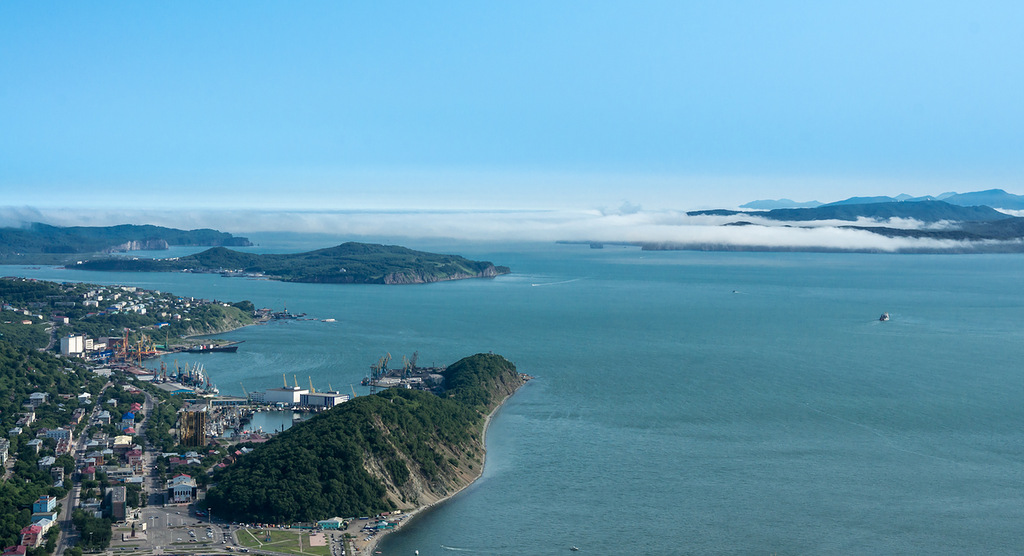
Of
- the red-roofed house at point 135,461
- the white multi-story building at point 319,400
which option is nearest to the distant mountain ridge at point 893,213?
the white multi-story building at point 319,400

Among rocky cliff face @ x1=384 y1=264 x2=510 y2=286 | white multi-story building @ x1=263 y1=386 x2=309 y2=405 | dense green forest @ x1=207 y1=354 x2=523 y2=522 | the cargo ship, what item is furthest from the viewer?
rocky cliff face @ x1=384 y1=264 x2=510 y2=286

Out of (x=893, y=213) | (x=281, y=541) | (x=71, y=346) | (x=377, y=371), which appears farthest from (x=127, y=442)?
(x=893, y=213)

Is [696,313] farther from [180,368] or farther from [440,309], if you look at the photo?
[180,368]

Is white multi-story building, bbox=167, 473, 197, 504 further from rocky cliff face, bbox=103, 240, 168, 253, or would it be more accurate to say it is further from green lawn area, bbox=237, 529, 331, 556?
rocky cliff face, bbox=103, 240, 168, 253

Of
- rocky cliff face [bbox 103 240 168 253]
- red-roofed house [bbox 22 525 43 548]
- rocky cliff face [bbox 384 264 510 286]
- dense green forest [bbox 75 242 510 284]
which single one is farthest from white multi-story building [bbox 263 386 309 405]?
rocky cliff face [bbox 103 240 168 253]

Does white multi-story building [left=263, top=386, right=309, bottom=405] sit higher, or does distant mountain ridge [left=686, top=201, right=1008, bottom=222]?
distant mountain ridge [left=686, top=201, right=1008, bottom=222]

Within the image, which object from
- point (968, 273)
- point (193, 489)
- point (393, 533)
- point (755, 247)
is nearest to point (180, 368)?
point (193, 489)
